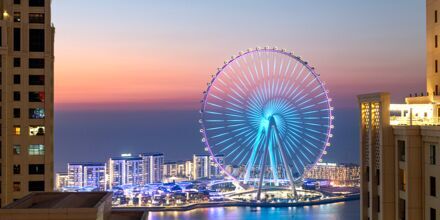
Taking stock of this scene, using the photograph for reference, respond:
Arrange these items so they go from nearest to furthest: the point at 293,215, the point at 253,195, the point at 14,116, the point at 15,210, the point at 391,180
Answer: the point at 15,210
the point at 391,180
the point at 14,116
the point at 293,215
the point at 253,195

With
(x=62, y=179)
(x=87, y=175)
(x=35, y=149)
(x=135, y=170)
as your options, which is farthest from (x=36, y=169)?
(x=135, y=170)

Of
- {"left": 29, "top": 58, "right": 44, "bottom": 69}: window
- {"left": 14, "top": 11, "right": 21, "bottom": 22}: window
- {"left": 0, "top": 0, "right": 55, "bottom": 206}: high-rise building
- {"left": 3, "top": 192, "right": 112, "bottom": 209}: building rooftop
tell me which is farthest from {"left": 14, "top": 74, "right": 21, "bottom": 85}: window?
{"left": 3, "top": 192, "right": 112, "bottom": 209}: building rooftop

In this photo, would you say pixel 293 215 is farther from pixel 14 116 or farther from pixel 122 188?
pixel 14 116

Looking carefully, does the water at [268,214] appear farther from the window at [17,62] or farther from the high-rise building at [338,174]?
the window at [17,62]

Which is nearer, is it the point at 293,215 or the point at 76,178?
the point at 293,215

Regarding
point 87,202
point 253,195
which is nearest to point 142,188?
point 253,195

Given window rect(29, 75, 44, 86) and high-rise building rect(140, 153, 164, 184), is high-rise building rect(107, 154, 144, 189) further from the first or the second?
window rect(29, 75, 44, 86)
